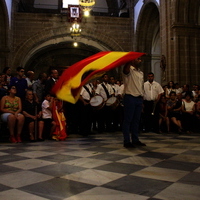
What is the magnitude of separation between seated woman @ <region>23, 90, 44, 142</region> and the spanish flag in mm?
2486

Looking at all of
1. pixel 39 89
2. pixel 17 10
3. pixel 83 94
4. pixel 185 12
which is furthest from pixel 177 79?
pixel 17 10

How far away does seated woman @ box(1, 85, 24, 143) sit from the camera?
573cm

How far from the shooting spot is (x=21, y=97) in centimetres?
673

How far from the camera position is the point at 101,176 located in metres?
2.63

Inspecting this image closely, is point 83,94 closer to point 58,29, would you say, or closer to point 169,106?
point 169,106

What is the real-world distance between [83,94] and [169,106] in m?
2.72

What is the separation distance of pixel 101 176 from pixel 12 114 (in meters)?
3.76

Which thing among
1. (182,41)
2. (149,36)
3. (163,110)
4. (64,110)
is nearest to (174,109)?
(163,110)

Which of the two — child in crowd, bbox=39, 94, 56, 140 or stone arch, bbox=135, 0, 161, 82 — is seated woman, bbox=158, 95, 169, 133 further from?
stone arch, bbox=135, 0, 161, 82

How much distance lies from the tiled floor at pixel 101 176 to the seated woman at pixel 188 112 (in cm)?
418

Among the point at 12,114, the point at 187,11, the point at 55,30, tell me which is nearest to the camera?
the point at 12,114

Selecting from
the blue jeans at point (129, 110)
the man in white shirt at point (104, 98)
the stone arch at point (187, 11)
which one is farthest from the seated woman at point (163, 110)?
the stone arch at point (187, 11)

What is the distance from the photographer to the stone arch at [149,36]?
16.5 meters

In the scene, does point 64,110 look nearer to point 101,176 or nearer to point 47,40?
point 101,176
